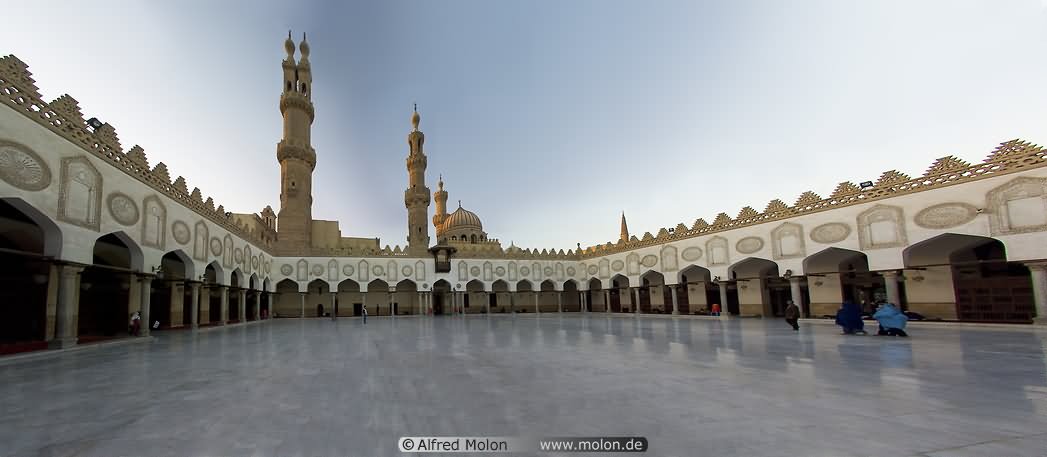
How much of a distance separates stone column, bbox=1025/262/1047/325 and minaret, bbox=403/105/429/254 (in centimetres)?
4025

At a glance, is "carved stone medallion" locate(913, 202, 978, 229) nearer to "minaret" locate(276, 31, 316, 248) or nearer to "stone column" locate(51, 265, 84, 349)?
"stone column" locate(51, 265, 84, 349)

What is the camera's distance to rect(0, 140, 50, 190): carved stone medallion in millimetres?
9641

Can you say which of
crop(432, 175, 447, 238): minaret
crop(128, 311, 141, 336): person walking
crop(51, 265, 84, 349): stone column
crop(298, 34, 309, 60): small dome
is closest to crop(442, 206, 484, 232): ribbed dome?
crop(432, 175, 447, 238): minaret

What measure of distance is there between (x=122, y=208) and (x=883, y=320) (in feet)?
73.9

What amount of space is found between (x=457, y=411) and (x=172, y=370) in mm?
6127

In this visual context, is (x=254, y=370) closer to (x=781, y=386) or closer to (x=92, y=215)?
(x=781, y=386)

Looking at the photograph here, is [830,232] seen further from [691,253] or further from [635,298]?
[635,298]

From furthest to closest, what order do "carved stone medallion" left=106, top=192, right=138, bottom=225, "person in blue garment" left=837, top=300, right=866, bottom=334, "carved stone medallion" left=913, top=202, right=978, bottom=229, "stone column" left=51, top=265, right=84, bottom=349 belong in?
"carved stone medallion" left=913, top=202, right=978, bottom=229
"carved stone medallion" left=106, top=192, right=138, bottom=225
"person in blue garment" left=837, top=300, right=866, bottom=334
"stone column" left=51, top=265, right=84, bottom=349

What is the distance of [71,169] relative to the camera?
11555mm

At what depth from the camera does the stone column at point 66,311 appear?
1114 centimetres

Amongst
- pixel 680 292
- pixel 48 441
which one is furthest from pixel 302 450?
pixel 680 292

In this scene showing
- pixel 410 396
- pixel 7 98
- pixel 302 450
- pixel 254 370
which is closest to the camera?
pixel 302 450

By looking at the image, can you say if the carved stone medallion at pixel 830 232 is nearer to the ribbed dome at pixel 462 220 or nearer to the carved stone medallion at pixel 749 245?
the carved stone medallion at pixel 749 245

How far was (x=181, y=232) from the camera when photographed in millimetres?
17312
